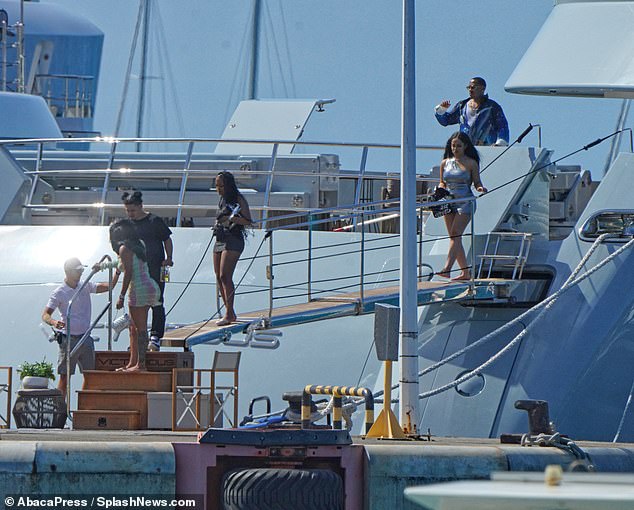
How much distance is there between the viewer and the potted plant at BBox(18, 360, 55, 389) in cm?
1541

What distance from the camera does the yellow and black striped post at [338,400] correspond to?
498 inches

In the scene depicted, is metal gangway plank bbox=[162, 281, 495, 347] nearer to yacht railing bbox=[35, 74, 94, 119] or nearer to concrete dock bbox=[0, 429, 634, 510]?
concrete dock bbox=[0, 429, 634, 510]

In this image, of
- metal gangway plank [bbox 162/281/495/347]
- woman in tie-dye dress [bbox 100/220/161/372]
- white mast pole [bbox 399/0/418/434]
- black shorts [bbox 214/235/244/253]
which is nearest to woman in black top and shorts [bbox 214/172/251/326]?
black shorts [bbox 214/235/244/253]

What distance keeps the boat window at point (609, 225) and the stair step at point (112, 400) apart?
5.05 m

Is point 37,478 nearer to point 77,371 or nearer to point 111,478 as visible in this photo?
point 111,478

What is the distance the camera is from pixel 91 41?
3525 centimetres

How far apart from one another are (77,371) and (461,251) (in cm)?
435

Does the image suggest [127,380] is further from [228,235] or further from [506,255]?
[506,255]

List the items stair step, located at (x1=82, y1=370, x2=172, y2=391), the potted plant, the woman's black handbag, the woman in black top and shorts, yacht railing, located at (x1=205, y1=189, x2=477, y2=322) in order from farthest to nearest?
yacht railing, located at (x1=205, y1=189, x2=477, y2=322) → the woman's black handbag → the woman in black top and shorts → the potted plant → stair step, located at (x1=82, y1=370, x2=172, y2=391)

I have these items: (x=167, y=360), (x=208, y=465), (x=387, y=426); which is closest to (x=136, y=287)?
(x=167, y=360)

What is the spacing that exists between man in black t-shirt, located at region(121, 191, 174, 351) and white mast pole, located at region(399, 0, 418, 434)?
2.88m

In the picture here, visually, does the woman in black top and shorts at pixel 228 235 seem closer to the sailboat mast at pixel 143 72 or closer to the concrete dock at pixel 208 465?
the concrete dock at pixel 208 465

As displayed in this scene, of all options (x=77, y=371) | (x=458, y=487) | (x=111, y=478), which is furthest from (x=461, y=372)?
(x=458, y=487)

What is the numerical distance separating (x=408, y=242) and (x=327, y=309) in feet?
8.54
